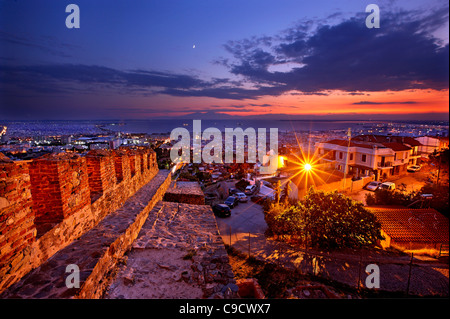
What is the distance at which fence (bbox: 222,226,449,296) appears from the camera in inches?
247

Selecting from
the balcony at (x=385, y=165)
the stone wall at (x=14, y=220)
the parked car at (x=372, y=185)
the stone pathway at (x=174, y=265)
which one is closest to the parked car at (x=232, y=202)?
the stone pathway at (x=174, y=265)

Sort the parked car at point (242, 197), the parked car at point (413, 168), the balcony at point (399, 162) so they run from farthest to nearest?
the parked car at point (413, 168)
the balcony at point (399, 162)
the parked car at point (242, 197)

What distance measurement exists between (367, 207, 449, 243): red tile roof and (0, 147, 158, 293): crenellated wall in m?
Result: 10.5

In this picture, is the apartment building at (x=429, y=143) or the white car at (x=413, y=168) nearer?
the white car at (x=413, y=168)

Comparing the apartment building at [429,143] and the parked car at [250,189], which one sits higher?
the apartment building at [429,143]

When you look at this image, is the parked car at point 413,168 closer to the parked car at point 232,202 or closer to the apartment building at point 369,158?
the apartment building at point 369,158

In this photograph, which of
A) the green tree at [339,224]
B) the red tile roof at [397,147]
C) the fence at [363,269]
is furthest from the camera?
the red tile roof at [397,147]

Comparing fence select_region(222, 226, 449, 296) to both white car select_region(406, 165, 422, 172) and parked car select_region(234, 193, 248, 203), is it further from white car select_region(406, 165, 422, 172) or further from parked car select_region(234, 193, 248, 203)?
white car select_region(406, 165, 422, 172)

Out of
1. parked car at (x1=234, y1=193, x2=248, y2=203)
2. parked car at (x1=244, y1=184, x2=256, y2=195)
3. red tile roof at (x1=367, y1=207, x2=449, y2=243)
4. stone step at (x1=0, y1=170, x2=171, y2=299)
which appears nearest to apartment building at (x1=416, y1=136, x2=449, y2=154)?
red tile roof at (x1=367, y1=207, x2=449, y2=243)

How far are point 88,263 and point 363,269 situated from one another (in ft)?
26.0

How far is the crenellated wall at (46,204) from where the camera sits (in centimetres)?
213

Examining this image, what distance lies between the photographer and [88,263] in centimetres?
259

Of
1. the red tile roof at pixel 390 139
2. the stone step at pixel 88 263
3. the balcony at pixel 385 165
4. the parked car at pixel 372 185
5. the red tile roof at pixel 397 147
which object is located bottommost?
the parked car at pixel 372 185

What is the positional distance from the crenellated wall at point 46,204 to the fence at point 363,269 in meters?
5.08
